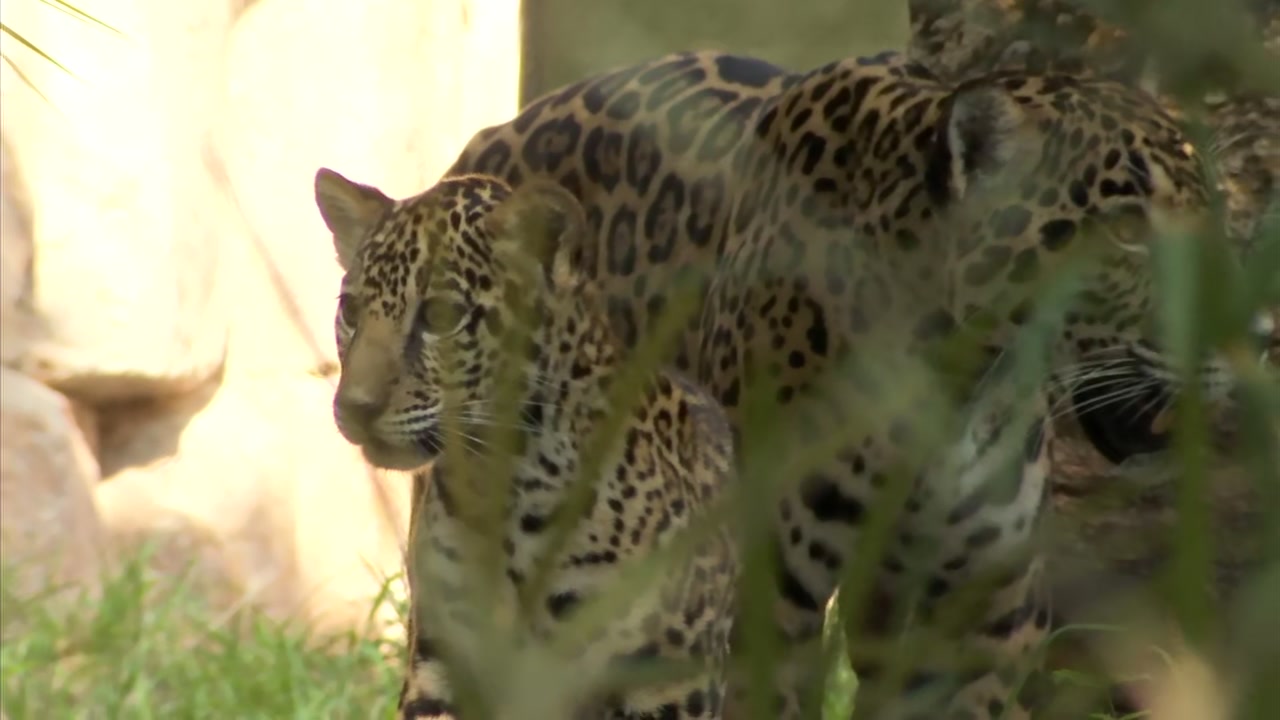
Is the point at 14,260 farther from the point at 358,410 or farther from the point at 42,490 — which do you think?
the point at 358,410

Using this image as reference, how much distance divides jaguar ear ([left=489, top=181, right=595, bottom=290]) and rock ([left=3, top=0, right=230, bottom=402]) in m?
2.56

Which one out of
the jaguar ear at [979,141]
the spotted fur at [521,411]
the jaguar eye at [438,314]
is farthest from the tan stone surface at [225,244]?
the jaguar ear at [979,141]

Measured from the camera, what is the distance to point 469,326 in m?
2.74

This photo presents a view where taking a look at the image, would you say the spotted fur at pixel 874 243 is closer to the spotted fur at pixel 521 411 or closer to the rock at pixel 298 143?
the spotted fur at pixel 521 411

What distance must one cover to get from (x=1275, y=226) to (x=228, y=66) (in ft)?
17.0

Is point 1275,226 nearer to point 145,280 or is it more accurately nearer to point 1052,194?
point 1052,194

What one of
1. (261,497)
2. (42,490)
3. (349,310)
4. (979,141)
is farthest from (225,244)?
(979,141)

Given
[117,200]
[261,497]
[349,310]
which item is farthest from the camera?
[261,497]

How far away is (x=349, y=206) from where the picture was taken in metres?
2.95

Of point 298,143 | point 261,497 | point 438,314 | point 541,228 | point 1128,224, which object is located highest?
point 1128,224

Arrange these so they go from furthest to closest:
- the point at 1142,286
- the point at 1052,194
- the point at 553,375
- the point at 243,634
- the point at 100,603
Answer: the point at 243,634 < the point at 100,603 < the point at 553,375 < the point at 1052,194 < the point at 1142,286

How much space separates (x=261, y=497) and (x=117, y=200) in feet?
3.27

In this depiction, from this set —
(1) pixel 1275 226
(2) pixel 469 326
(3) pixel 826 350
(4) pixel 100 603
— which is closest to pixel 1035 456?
(3) pixel 826 350

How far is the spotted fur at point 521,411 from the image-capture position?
266cm
